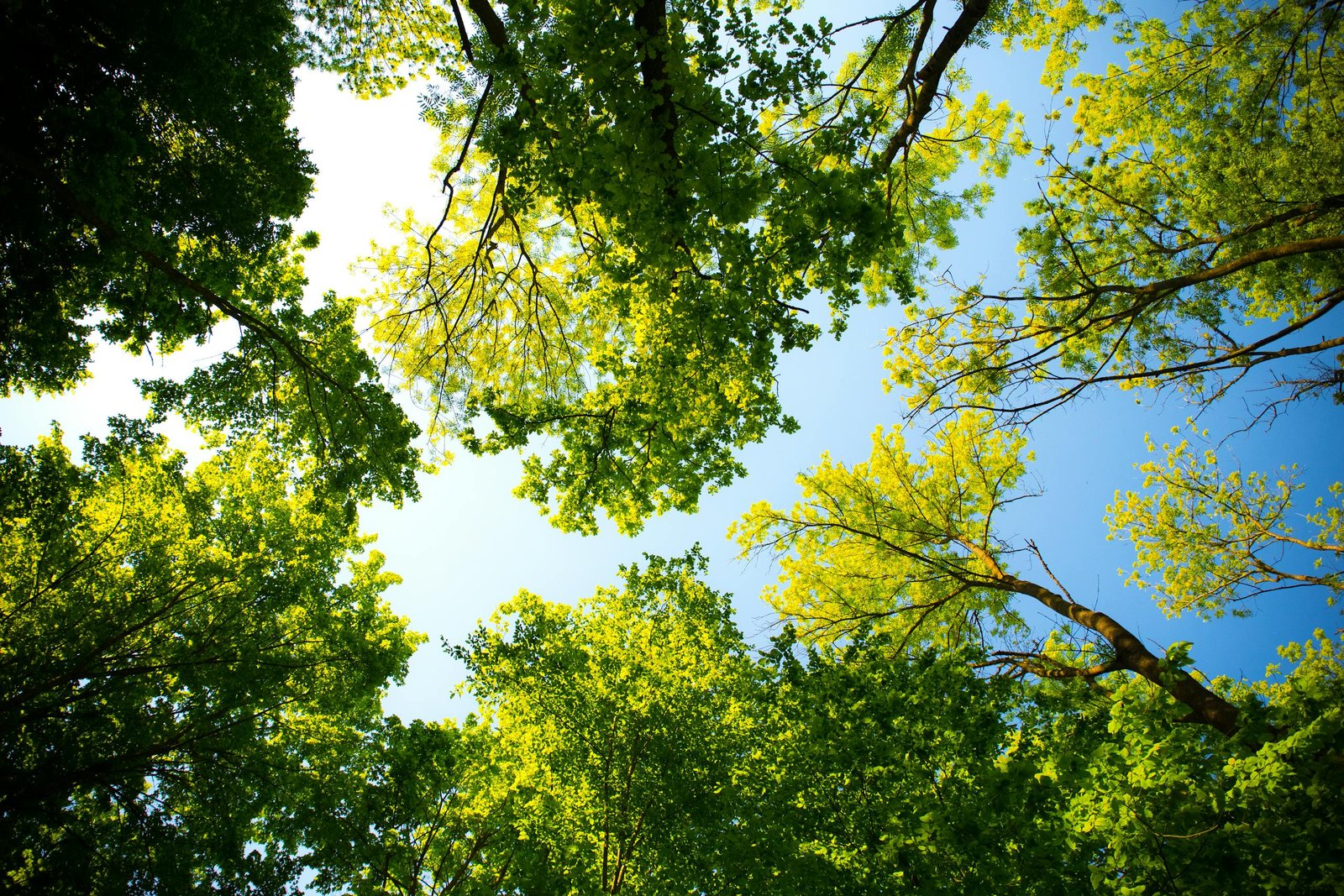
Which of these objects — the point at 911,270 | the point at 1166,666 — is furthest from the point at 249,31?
the point at 1166,666

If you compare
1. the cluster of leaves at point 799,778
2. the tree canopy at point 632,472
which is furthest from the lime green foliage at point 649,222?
the cluster of leaves at point 799,778

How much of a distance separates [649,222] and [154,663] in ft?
27.6

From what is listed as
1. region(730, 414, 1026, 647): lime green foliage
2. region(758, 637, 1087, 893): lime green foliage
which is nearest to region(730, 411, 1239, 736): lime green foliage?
region(730, 414, 1026, 647): lime green foliage

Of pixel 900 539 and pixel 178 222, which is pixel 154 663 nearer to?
pixel 178 222

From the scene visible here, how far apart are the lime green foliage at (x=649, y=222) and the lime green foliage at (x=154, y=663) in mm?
3556

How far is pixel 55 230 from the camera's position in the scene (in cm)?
514

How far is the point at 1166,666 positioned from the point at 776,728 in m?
3.56

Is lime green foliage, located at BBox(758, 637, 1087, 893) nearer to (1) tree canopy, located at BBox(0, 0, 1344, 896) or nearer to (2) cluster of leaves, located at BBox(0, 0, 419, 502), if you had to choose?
(1) tree canopy, located at BBox(0, 0, 1344, 896)

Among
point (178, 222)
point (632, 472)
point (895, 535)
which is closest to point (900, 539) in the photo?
point (895, 535)

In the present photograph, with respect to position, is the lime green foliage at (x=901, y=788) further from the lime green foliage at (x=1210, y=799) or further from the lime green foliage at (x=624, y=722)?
the lime green foliage at (x=624, y=722)

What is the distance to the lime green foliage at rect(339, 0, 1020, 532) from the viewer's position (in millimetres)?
4309

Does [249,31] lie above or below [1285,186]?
below

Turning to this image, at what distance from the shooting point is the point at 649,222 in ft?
15.0

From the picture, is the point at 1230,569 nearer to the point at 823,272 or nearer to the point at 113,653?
the point at 823,272
